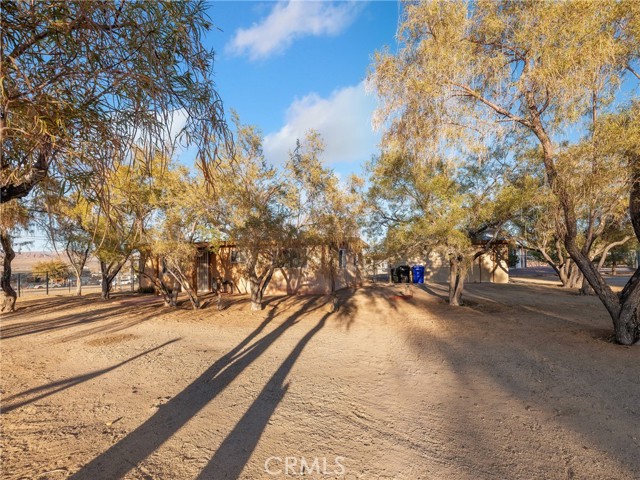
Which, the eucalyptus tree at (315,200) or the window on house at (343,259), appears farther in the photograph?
the window on house at (343,259)

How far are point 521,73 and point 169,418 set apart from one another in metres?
7.76

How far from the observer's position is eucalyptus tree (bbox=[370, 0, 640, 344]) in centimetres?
556

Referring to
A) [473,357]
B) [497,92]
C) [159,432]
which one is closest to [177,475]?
[159,432]

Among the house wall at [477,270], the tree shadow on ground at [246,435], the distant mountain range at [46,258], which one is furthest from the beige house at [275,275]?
the tree shadow on ground at [246,435]

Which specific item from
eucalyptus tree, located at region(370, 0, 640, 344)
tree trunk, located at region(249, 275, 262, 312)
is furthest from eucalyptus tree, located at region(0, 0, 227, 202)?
tree trunk, located at region(249, 275, 262, 312)

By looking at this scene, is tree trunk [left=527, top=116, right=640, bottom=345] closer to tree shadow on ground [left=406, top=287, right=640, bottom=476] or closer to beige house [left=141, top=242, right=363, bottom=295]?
tree shadow on ground [left=406, top=287, right=640, bottom=476]

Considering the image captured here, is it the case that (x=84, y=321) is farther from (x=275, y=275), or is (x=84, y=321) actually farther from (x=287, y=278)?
(x=287, y=278)

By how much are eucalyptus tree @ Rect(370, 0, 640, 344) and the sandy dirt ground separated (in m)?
3.14

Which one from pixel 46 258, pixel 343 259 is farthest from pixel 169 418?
pixel 343 259

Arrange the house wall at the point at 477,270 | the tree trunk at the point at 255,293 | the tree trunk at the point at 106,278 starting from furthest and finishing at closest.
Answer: the house wall at the point at 477,270 → the tree trunk at the point at 106,278 → the tree trunk at the point at 255,293

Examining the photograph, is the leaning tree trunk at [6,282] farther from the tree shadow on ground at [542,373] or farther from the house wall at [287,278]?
the tree shadow on ground at [542,373]

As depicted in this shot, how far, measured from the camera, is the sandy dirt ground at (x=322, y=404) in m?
2.89

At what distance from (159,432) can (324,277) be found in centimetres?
1408

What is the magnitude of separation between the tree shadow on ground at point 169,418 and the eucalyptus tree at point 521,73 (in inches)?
214
